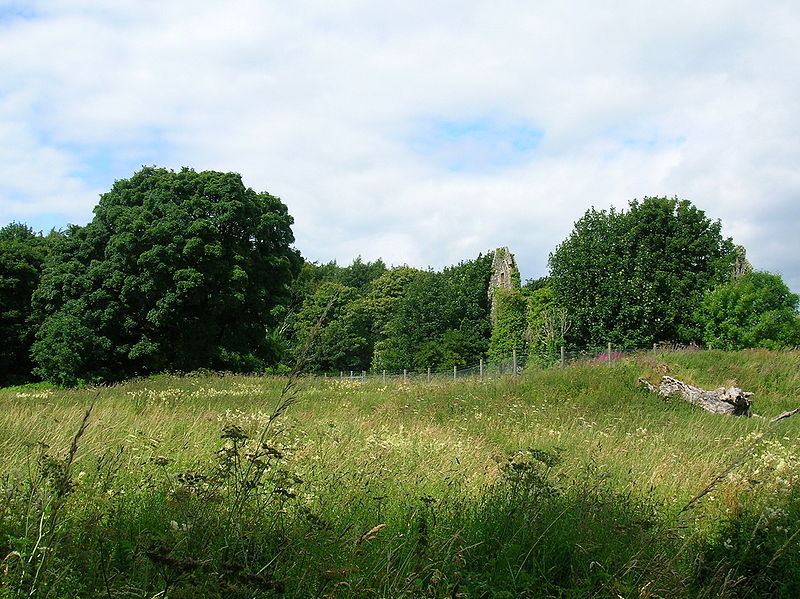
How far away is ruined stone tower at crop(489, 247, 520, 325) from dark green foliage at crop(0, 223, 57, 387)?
1138 inches

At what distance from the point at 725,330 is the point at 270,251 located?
22637 millimetres

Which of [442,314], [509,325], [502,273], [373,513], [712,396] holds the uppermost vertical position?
[502,273]

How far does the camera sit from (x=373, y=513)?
4.24 meters

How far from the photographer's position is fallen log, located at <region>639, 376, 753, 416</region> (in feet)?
47.6

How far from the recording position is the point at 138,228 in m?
29.6

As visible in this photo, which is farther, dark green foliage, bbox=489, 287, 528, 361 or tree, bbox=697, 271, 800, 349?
dark green foliage, bbox=489, 287, 528, 361

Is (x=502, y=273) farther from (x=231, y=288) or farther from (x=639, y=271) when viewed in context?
(x=231, y=288)

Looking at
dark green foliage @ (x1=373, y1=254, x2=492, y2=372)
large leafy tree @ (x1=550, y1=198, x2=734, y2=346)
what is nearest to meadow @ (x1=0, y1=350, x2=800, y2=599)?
large leafy tree @ (x1=550, y1=198, x2=734, y2=346)

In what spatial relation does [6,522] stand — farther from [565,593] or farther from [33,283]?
[33,283]

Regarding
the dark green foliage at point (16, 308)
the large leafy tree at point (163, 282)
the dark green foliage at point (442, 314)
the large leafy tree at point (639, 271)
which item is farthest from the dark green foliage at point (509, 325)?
the dark green foliage at point (16, 308)

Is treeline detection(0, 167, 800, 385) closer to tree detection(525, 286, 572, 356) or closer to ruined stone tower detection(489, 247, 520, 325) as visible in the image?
tree detection(525, 286, 572, 356)

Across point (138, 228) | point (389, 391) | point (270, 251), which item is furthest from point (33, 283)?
point (389, 391)

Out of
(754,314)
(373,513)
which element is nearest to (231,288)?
(754,314)

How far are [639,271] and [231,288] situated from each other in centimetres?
2005
